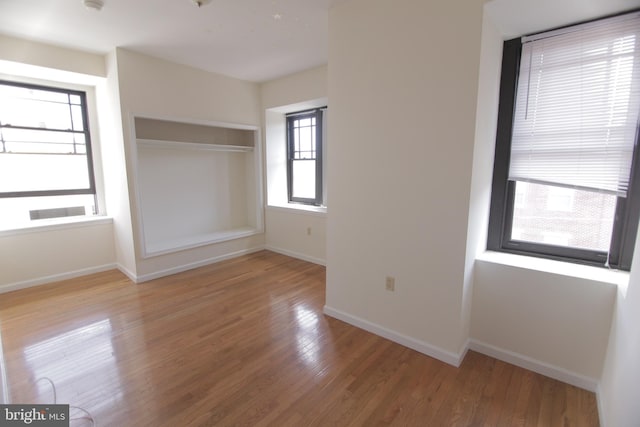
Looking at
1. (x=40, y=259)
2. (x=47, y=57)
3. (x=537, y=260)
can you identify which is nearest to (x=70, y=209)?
(x=40, y=259)

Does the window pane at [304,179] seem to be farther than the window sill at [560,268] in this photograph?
Yes

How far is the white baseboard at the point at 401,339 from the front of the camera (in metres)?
2.05

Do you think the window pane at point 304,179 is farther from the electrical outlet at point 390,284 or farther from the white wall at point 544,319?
the white wall at point 544,319

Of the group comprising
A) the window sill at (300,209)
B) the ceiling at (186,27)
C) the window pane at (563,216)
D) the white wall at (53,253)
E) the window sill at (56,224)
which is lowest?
the white wall at (53,253)

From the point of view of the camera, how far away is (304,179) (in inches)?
184

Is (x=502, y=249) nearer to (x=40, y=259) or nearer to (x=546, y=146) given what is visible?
(x=546, y=146)

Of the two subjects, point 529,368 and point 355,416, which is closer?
point 355,416

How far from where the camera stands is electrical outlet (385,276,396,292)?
2273 millimetres

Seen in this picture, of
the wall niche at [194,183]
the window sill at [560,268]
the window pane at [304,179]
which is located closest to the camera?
the window sill at [560,268]

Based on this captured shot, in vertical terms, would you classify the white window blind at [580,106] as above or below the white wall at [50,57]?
below

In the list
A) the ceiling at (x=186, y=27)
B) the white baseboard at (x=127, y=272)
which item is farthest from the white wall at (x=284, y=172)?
the white baseboard at (x=127, y=272)

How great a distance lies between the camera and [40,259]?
3.37 m

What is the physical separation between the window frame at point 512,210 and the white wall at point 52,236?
4.12m

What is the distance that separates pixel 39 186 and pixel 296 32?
3534 millimetres
